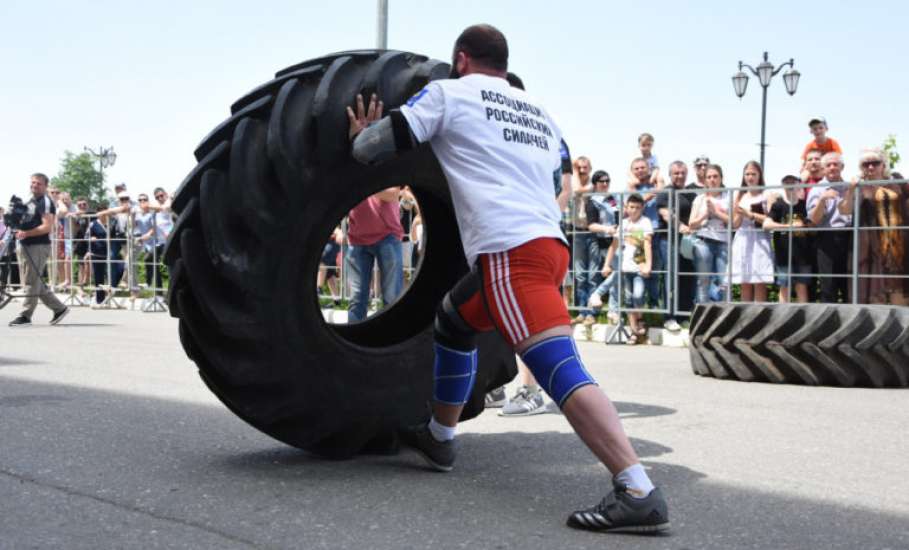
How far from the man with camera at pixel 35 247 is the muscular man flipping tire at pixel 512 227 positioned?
11413 millimetres

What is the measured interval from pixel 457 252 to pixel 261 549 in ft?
7.62

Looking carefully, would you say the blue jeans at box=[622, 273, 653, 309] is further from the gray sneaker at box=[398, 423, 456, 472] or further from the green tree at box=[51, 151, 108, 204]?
the green tree at box=[51, 151, 108, 204]

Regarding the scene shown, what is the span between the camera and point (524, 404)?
6.48 m

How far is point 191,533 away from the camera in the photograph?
11.8 feet

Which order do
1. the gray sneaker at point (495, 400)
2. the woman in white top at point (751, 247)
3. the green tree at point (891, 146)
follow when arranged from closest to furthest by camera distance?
1. the gray sneaker at point (495, 400)
2. the woman in white top at point (751, 247)
3. the green tree at point (891, 146)

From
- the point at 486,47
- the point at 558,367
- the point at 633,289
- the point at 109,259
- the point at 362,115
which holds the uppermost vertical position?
the point at 486,47

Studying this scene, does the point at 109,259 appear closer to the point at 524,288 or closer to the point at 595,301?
the point at 595,301

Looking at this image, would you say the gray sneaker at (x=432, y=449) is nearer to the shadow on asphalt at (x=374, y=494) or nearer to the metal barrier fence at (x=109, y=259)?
the shadow on asphalt at (x=374, y=494)

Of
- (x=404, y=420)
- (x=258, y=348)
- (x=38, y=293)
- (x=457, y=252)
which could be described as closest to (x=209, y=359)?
(x=258, y=348)

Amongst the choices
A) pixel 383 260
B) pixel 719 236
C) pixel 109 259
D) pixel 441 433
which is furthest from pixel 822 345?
pixel 109 259

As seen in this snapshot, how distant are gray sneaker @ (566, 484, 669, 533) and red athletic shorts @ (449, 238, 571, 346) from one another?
631 millimetres

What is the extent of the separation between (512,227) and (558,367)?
0.54 m

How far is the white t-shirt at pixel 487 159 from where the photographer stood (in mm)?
4031

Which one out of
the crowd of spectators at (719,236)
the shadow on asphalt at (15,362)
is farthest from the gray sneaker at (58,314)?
the shadow on asphalt at (15,362)
